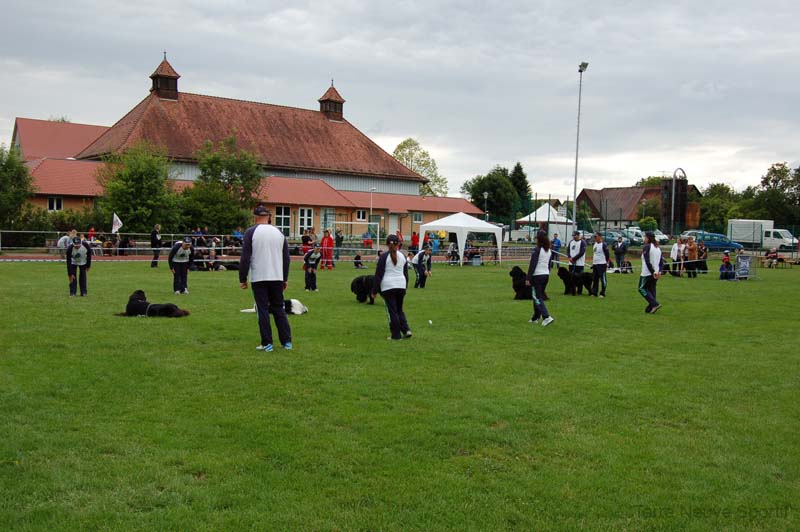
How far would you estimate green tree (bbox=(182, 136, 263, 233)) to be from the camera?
40406mm

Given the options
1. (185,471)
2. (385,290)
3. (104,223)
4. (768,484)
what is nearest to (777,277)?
(385,290)

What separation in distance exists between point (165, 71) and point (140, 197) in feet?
77.3

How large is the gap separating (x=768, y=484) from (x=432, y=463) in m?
2.48

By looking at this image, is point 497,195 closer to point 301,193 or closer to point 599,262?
point 301,193

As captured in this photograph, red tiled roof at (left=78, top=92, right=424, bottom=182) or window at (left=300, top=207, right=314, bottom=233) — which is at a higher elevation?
red tiled roof at (left=78, top=92, right=424, bottom=182)

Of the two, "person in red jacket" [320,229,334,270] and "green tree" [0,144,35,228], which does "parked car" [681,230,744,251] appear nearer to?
Answer: "person in red jacket" [320,229,334,270]

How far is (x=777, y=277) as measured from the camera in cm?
2961

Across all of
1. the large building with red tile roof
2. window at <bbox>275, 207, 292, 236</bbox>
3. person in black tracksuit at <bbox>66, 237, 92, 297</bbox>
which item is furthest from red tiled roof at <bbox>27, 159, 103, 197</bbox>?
person in black tracksuit at <bbox>66, 237, 92, 297</bbox>

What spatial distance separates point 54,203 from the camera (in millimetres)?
44219

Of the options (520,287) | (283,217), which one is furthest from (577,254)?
(283,217)

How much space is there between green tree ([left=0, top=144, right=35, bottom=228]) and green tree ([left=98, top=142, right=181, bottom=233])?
4368mm

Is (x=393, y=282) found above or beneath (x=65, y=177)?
beneath

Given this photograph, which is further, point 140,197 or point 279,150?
point 279,150

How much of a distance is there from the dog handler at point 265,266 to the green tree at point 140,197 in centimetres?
2972
